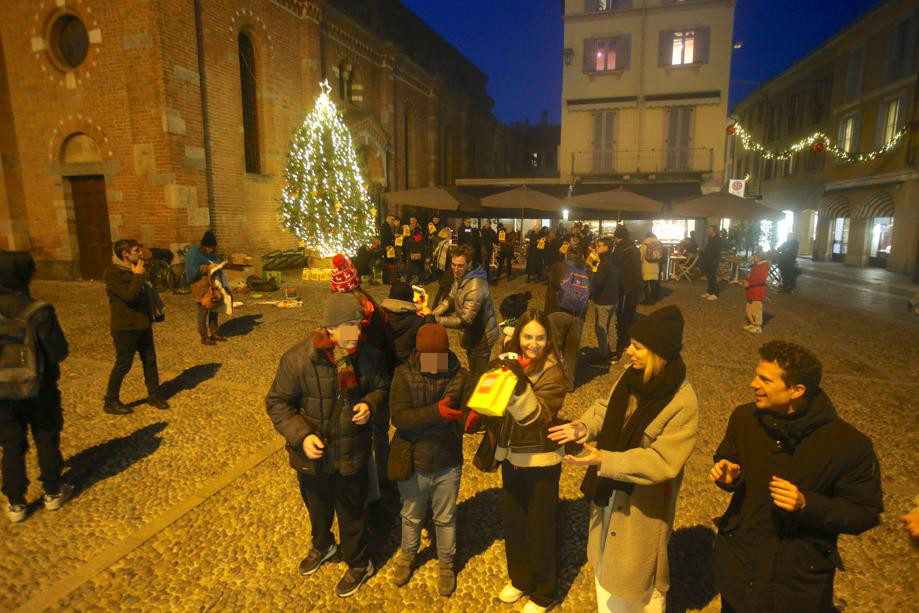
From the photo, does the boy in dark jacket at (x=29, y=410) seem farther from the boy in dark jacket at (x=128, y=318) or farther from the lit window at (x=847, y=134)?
the lit window at (x=847, y=134)

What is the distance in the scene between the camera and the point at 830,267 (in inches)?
918

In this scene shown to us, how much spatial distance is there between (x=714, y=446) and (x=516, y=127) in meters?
45.4

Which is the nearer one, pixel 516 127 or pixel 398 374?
pixel 398 374

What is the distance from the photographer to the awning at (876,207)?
68.7 ft

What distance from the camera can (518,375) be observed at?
2.48 metres

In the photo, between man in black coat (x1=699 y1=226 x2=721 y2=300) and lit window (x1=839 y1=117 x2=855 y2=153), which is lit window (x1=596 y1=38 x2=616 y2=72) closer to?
lit window (x1=839 y1=117 x2=855 y2=153)

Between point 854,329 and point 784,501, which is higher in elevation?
point 784,501

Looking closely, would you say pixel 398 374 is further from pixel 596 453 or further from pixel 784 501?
pixel 784 501

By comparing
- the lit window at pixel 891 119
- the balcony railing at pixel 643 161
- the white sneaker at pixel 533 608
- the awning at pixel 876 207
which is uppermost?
the lit window at pixel 891 119

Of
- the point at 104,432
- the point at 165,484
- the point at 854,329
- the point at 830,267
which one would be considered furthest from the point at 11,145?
the point at 830,267

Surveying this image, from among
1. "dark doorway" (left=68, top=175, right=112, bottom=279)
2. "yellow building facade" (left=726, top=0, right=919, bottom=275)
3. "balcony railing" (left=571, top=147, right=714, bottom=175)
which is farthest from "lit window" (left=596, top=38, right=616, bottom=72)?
"dark doorway" (left=68, top=175, right=112, bottom=279)

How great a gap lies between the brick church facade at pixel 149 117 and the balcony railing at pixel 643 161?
12.2 m

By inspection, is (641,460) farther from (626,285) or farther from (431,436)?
(626,285)

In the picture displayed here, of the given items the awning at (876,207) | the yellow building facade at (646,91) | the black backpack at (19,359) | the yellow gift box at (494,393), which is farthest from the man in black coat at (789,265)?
the black backpack at (19,359)
